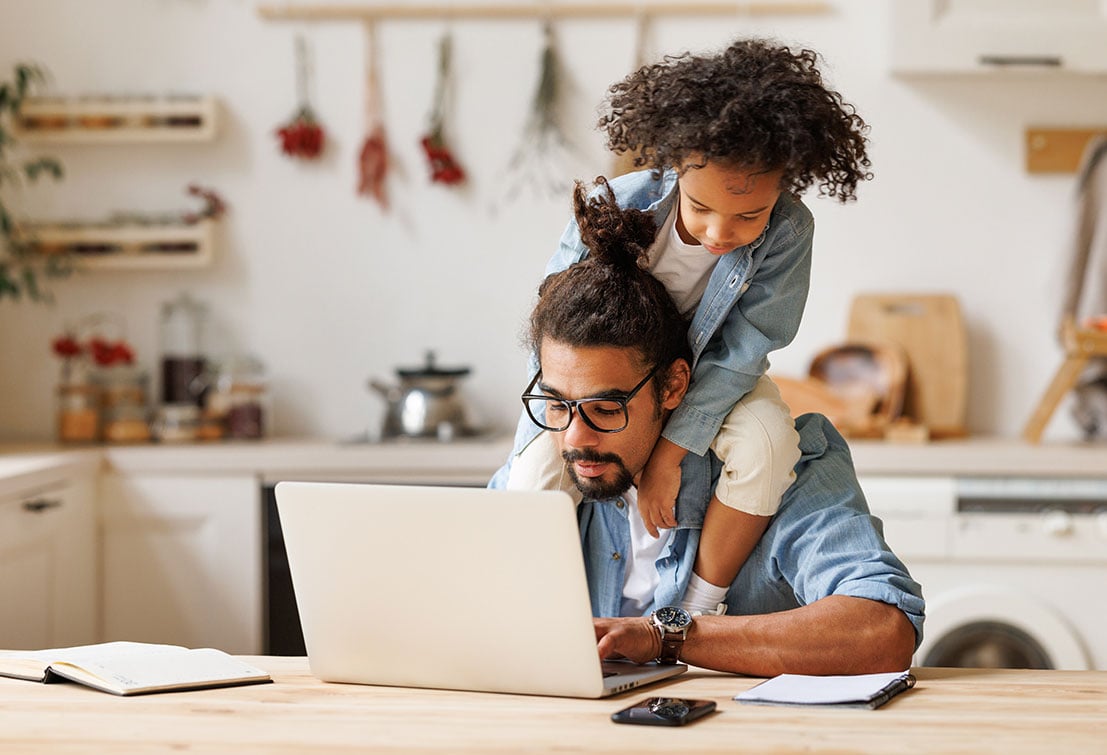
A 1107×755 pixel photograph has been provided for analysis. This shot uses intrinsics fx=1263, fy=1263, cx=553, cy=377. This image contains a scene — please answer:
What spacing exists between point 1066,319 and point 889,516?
2.77 feet

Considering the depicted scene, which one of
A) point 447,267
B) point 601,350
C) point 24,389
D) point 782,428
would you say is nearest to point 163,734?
point 601,350

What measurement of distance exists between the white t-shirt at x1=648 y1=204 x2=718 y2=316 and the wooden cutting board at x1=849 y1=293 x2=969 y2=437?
190 cm

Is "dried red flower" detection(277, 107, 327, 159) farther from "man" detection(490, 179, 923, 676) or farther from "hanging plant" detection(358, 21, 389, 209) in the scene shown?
"man" detection(490, 179, 923, 676)

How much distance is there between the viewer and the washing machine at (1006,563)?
303cm

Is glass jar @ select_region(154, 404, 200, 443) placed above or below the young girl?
below

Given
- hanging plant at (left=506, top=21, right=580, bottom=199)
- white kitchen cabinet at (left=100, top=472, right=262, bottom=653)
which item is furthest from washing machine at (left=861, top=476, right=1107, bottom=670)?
white kitchen cabinet at (left=100, top=472, right=262, bottom=653)

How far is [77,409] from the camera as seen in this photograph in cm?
345

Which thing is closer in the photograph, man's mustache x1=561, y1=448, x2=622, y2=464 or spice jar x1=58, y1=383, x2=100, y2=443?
man's mustache x1=561, y1=448, x2=622, y2=464

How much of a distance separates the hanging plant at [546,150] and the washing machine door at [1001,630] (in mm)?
1558

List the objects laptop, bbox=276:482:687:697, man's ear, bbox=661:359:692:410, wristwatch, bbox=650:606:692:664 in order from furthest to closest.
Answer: man's ear, bbox=661:359:692:410, wristwatch, bbox=650:606:692:664, laptop, bbox=276:482:687:697

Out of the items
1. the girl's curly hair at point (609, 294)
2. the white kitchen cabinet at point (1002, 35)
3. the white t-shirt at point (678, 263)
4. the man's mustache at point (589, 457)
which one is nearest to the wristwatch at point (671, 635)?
the man's mustache at point (589, 457)

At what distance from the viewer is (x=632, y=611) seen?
1.86 metres

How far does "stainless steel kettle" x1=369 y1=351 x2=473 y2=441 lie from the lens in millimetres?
3359

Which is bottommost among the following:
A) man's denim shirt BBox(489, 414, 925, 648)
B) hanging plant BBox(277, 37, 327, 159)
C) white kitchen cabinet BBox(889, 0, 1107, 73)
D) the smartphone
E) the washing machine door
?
the washing machine door
